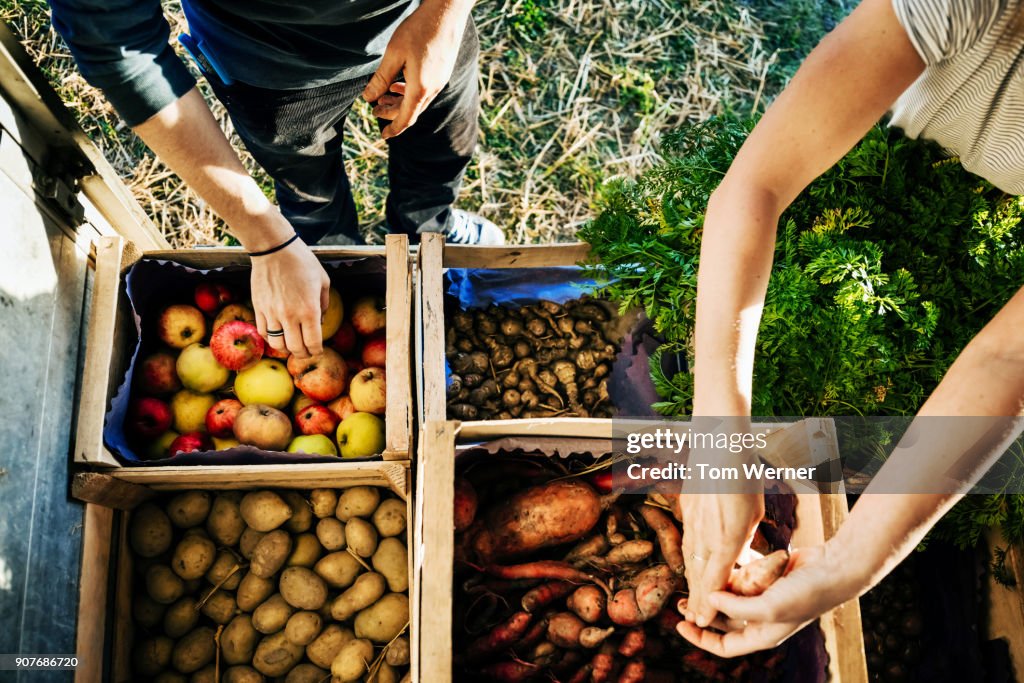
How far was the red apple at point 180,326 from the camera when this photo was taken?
7.95 feet

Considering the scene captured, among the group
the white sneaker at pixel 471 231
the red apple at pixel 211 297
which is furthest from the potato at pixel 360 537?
the white sneaker at pixel 471 231

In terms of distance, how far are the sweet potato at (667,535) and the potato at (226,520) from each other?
151 centimetres

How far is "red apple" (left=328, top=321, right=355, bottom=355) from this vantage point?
256 centimetres

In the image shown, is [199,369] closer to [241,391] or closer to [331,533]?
[241,391]

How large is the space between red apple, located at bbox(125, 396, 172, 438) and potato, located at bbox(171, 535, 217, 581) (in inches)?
16.6

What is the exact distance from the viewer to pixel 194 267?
8.11ft

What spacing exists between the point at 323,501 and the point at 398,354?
661 millimetres

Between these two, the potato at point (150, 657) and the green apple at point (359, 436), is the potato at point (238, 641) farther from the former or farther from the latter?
the green apple at point (359, 436)

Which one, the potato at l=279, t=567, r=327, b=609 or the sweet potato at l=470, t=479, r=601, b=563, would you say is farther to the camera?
the potato at l=279, t=567, r=327, b=609

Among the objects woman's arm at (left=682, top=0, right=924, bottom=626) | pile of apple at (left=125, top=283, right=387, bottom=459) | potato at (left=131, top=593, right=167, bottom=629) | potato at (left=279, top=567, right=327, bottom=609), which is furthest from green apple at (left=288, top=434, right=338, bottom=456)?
woman's arm at (left=682, top=0, right=924, bottom=626)

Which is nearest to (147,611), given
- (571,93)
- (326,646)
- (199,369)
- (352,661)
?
(326,646)

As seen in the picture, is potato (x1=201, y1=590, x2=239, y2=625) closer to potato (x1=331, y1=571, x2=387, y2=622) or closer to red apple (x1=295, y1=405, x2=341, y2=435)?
potato (x1=331, y1=571, x2=387, y2=622)

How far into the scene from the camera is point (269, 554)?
7.71 ft

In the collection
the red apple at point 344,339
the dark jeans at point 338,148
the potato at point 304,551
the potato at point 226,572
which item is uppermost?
the dark jeans at point 338,148
